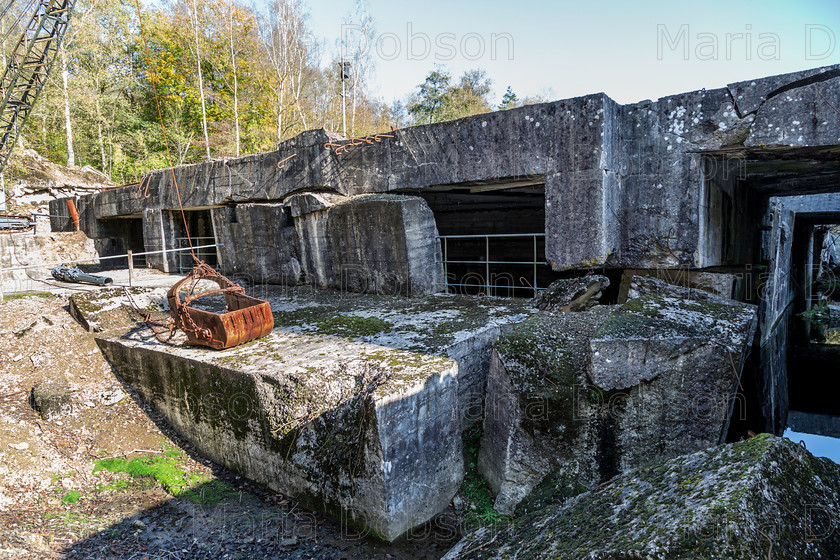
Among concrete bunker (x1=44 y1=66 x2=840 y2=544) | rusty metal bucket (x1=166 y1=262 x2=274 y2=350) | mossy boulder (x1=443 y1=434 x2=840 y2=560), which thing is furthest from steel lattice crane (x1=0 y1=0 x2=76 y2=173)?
mossy boulder (x1=443 y1=434 x2=840 y2=560)

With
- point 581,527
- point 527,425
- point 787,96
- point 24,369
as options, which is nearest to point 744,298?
point 787,96

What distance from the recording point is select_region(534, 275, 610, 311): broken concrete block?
15.1 feet

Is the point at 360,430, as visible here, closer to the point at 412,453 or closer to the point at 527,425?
the point at 412,453

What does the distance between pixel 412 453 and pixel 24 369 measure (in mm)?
4808

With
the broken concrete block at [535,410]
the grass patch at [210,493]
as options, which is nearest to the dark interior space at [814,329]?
the broken concrete block at [535,410]

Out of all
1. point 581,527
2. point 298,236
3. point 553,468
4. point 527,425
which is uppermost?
point 298,236

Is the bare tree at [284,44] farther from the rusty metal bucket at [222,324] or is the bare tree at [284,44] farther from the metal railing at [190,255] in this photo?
the rusty metal bucket at [222,324]

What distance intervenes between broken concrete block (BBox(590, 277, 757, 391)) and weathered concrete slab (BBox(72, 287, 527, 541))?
44.9 inches

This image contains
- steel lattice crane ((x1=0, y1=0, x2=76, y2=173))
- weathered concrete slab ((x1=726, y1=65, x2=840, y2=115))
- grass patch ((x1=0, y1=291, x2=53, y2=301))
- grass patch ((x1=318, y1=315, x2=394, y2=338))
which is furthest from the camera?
steel lattice crane ((x1=0, y1=0, x2=76, y2=173))

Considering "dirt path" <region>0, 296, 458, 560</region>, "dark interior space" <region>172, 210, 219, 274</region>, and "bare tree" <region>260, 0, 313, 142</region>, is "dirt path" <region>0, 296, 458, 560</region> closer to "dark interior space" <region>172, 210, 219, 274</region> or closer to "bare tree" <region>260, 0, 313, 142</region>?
"dark interior space" <region>172, 210, 219, 274</region>

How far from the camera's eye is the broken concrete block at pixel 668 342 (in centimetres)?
317

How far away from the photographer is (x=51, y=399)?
16.4ft

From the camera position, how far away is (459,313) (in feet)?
17.0

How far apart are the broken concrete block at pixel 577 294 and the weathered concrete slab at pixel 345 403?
48cm
